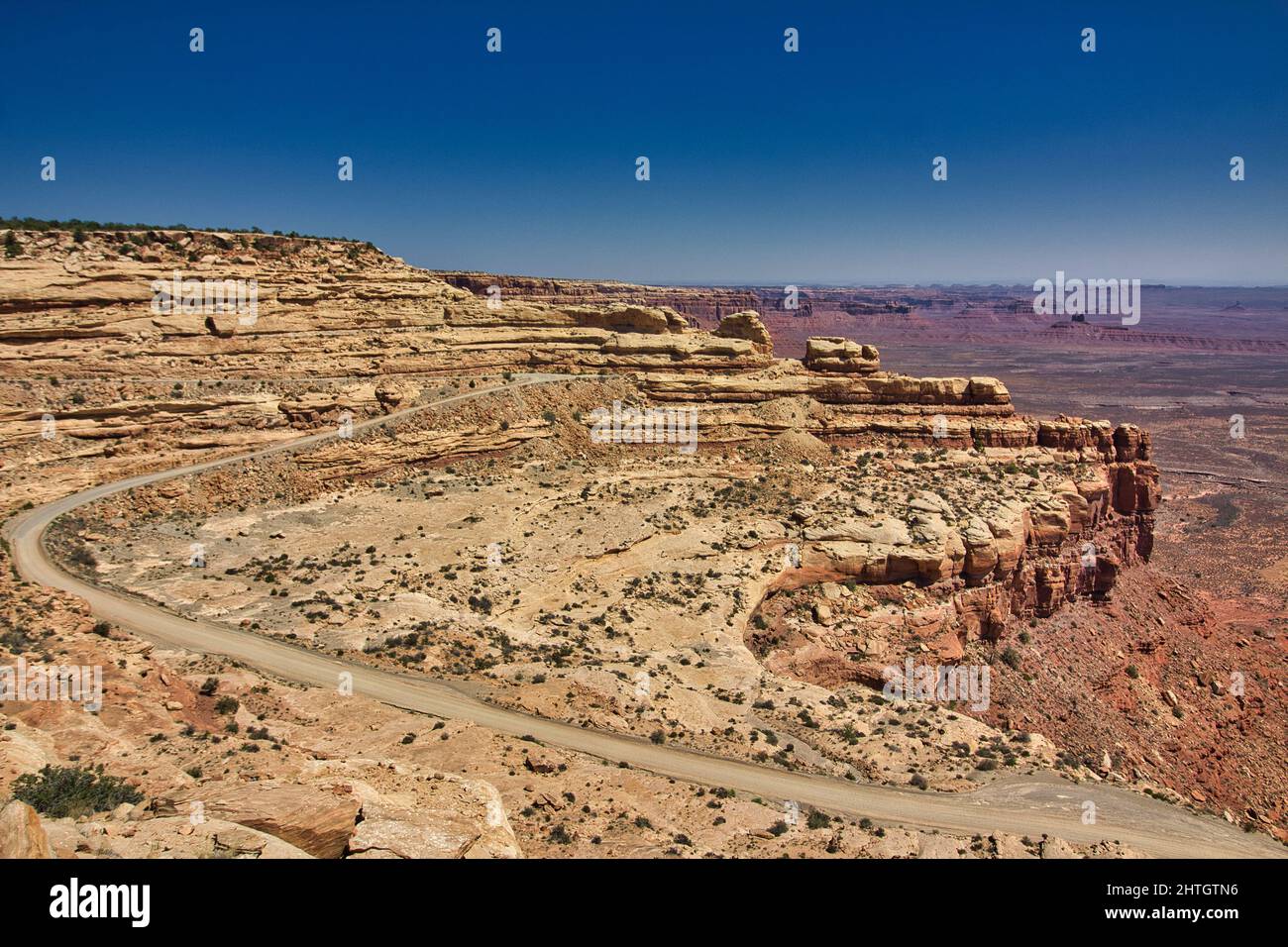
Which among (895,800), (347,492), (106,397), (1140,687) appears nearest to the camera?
(895,800)

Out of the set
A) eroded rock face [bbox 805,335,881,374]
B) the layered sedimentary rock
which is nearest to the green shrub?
the layered sedimentary rock

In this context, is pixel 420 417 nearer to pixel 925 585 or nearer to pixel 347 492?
pixel 347 492

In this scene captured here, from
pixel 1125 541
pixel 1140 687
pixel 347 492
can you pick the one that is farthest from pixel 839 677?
pixel 347 492

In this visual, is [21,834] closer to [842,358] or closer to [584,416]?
[584,416]

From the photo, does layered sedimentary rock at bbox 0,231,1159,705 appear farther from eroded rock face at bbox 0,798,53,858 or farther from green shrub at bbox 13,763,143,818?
eroded rock face at bbox 0,798,53,858

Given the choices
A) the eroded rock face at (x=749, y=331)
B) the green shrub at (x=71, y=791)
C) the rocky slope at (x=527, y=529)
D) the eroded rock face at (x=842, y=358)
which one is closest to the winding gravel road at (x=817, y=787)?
the rocky slope at (x=527, y=529)

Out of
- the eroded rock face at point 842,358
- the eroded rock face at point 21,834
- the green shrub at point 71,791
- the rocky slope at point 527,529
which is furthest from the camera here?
the eroded rock face at point 842,358

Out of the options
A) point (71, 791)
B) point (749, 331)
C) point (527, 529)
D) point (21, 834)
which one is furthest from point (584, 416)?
point (21, 834)

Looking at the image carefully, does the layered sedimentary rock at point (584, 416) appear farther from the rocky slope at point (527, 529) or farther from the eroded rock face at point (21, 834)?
the eroded rock face at point (21, 834)

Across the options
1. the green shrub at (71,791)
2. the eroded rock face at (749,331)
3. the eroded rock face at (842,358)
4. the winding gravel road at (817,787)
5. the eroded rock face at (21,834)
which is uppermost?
the eroded rock face at (749,331)
